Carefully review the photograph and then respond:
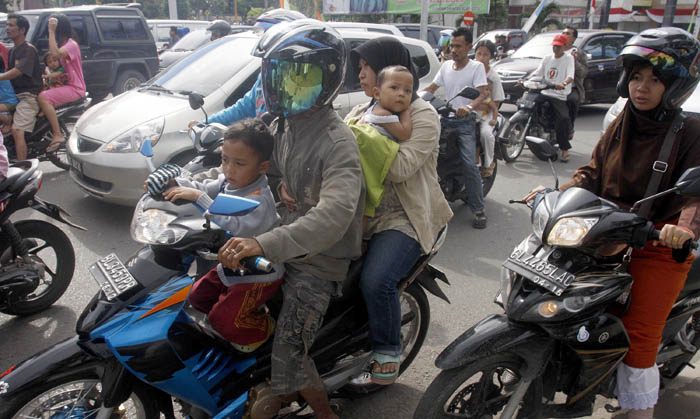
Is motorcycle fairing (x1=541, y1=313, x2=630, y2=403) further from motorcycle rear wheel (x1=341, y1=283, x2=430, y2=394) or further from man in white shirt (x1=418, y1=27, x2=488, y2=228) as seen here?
man in white shirt (x1=418, y1=27, x2=488, y2=228)

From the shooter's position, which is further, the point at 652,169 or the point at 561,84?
the point at 561,84

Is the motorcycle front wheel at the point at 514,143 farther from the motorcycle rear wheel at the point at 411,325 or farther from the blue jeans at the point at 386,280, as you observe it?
the blue jeans at the point at 386,280

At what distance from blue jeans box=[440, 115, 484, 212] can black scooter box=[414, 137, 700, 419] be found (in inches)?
121

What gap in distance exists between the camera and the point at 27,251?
11.2ft

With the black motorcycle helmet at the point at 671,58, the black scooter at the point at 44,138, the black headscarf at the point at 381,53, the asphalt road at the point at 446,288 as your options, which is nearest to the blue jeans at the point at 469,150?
the asphalt road at the point at 446,288

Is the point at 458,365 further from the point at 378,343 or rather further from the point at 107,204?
the point at 107,204

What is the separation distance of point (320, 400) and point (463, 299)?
198 centimetres

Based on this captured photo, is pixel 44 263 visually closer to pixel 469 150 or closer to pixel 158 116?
pixel 158 116

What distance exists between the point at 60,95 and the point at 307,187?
5953mm

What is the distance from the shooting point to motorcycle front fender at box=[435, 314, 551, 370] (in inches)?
83.6

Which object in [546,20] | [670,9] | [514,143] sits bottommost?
[514,143]

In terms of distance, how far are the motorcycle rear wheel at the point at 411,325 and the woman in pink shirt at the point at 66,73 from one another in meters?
5.46

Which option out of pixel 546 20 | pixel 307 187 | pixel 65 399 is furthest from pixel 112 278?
pixel 546 20

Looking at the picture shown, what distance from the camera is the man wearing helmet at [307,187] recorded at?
6.35 feet
